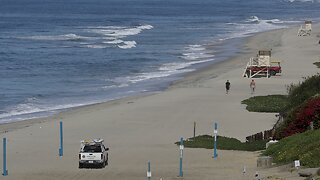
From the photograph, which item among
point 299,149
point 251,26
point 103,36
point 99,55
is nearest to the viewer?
point 299,149

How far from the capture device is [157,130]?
39.0m

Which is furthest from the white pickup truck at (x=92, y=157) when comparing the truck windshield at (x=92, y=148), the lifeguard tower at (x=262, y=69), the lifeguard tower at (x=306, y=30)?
the lifeguard tower at (x=306, y=30)

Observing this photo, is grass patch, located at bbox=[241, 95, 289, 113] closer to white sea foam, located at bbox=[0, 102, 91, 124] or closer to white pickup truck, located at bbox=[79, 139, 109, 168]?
white sea foam, located at bbox=[0, 102, 91, 124]

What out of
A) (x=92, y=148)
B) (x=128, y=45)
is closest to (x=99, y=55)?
(x=128, y=45)

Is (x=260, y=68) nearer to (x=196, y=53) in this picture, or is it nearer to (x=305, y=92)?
(x=196, y=53)

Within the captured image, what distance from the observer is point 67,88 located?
57312 mm

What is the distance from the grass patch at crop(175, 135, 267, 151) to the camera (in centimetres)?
3256

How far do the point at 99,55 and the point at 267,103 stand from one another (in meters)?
36.2

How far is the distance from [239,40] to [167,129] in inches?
2256

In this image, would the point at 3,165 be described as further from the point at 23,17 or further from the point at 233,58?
the point at 23,17

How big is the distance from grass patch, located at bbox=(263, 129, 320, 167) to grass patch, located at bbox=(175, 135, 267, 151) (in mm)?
2732

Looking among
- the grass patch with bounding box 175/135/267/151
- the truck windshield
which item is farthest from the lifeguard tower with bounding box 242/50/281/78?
the truck windshield

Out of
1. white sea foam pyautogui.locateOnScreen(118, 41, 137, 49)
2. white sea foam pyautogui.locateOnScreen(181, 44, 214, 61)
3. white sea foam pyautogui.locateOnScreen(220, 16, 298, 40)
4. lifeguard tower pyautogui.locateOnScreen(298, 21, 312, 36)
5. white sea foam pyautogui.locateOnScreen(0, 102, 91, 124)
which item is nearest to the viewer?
white sea foam pyautogui.locateOnScreen(0, 102, 91, 124)

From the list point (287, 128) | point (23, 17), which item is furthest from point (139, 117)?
point (23, 17)
